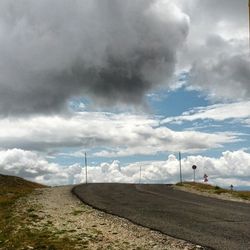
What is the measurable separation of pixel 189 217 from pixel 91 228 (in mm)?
5887

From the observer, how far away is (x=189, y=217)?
24.7 m

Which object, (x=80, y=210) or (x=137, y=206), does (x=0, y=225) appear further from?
(x=137, y=206)

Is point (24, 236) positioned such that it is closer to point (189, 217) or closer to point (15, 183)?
point (189, 217)

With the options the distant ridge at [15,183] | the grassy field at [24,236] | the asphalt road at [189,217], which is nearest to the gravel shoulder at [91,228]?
the grassy field at [24,236]

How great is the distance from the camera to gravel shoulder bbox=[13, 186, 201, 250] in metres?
17.8

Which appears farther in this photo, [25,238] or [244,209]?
[244,209]

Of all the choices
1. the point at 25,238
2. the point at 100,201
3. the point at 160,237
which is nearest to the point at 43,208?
the point at 100,201

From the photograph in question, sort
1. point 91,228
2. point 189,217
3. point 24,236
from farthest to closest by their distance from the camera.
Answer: point 189,217
point 91,228
point 24,236

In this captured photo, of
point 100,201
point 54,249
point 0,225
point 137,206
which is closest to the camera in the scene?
point 54,249

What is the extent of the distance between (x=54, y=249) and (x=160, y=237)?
470 cm

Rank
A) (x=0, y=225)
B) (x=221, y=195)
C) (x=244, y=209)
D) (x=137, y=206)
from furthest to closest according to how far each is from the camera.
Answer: (x=221, y=195), (x=137, y=206), (x=244, y=209), (x=0, y=225)

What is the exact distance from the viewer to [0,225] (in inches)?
912

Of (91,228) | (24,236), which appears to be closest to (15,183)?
(91,228)

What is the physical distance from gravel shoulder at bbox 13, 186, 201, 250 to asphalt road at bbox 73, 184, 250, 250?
89cm
